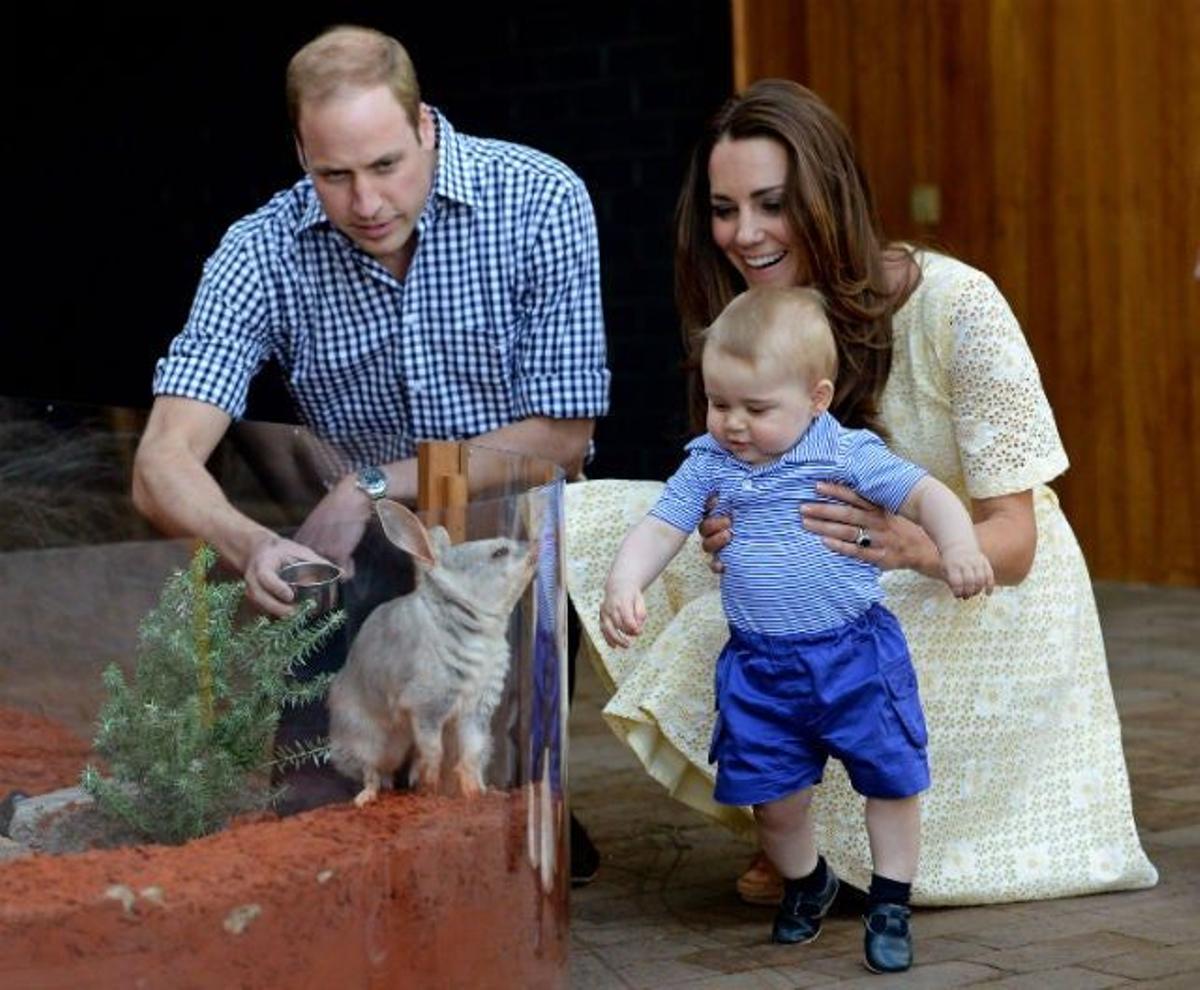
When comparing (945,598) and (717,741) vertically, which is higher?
(945,598)

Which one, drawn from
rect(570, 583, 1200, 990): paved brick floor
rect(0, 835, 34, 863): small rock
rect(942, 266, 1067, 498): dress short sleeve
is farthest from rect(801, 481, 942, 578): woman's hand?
rect(0, 835, 34, 863): small rock

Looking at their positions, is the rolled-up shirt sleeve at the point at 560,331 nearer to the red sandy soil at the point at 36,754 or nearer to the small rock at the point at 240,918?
the red sandy soil at the point at 36,754

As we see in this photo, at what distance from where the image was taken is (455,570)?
9.22 feet

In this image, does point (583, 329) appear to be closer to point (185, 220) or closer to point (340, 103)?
point (340, 103)

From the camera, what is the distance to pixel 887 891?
3.64 m

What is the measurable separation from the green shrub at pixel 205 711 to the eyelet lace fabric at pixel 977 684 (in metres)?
1.14

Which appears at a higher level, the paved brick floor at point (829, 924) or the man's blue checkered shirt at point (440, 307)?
the man's blue checkered shirt at point (440, 307)

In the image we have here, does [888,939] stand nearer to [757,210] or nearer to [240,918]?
[757,210]

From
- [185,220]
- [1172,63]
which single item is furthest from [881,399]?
[185,220]

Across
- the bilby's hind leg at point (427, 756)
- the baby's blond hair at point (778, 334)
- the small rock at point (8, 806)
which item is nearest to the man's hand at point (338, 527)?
the bilby's hind leg at point (427, 756)

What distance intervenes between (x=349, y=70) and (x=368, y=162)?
0.14m

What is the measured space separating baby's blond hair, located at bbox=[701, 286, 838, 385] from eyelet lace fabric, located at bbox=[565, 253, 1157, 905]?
1.28 feet

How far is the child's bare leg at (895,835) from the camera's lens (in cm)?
366

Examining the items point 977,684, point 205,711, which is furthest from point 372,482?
point 977,684
